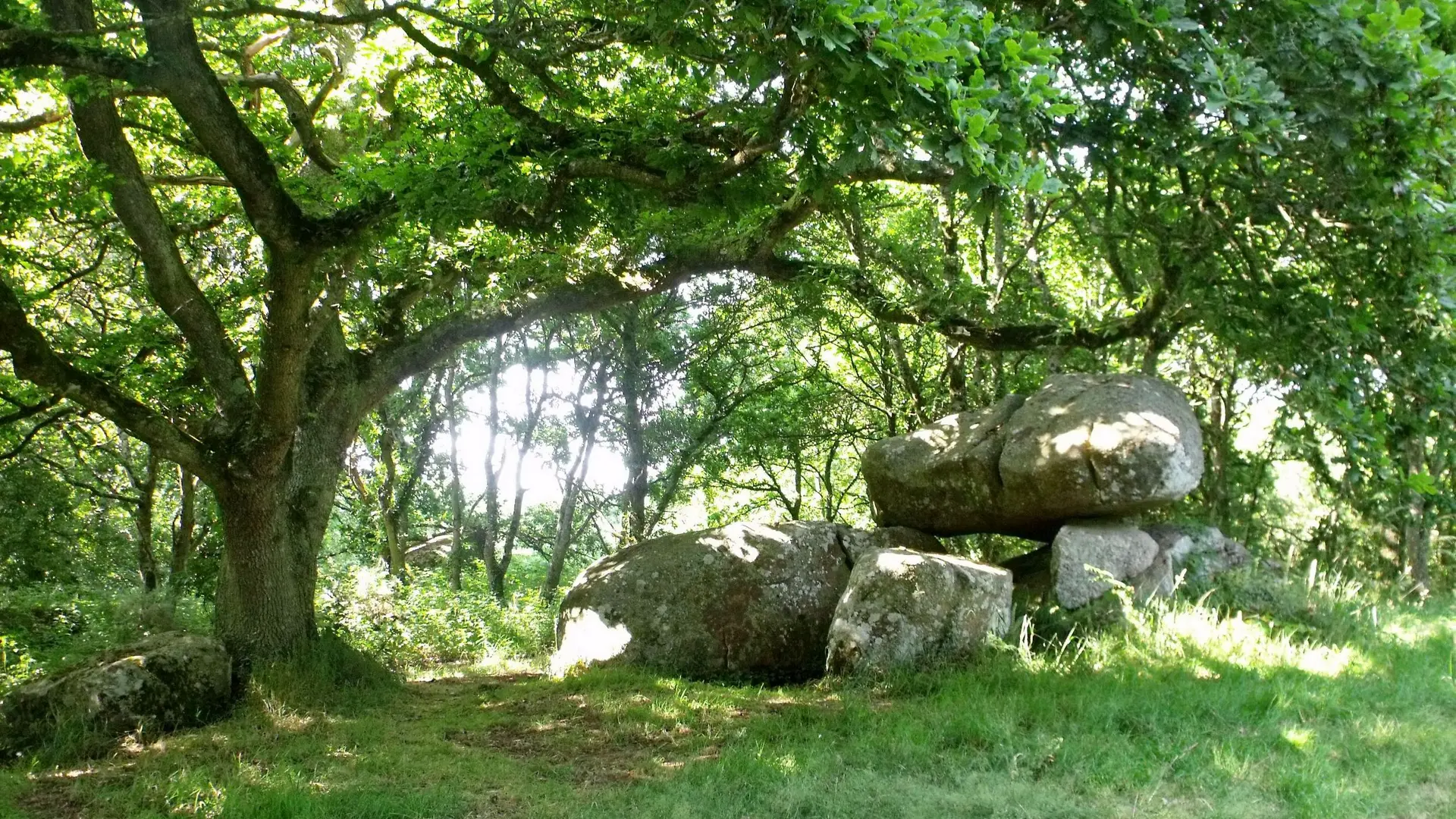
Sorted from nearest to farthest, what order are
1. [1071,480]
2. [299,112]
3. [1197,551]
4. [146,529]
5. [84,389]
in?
[84,389] < [299,112] < [1071,480] < [1197,551] < [146,529]

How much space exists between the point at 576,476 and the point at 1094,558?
31.3 ft

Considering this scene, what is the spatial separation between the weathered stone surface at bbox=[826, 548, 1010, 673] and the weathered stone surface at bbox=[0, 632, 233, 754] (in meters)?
4.85

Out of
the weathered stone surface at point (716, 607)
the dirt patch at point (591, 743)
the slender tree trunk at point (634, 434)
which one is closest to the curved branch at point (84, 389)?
the dirt patch at point (591, 743)

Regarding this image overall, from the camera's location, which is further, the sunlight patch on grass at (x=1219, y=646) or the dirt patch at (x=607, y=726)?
the sunlight patch on grass at (x=1219, y=646)

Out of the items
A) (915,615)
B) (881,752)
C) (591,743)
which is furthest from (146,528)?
(881,752)

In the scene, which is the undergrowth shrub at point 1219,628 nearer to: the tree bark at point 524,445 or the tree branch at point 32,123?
the tree branch at point 32,123

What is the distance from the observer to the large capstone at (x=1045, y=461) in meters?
8.75

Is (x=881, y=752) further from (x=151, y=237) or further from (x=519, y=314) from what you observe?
(x=151, y=237)

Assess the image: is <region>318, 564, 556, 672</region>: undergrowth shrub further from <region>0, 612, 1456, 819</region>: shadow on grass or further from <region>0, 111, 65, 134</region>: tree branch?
<region>0, 111, 65, 134</region>: tree branch

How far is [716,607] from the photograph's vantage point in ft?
29.0

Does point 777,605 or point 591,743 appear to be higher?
point 777,605

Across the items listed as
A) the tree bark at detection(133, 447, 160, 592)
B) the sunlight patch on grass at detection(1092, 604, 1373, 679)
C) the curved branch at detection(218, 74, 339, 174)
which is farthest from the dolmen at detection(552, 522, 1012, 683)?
the tree bark at detection(133, 447, 160, 592)

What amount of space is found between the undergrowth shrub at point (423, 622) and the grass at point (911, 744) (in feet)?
7.68

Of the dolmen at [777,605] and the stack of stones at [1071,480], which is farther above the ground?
the stack of stones at [1071,480]
